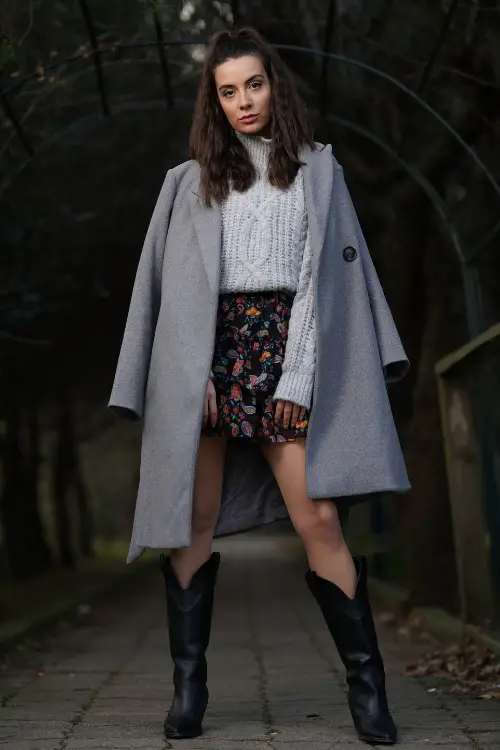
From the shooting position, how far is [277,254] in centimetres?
405

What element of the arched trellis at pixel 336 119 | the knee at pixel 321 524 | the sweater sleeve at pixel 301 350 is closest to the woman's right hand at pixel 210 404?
the sweater sleeve at pixel 301 350

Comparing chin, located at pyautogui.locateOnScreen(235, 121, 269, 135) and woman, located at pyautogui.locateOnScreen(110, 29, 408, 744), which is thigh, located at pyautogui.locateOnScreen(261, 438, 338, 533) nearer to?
woman, located at pyautogui.locateOnScreen(110, 29, 408, 744)

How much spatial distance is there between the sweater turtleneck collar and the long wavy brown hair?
0.07 feet

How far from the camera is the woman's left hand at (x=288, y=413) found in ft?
13.1

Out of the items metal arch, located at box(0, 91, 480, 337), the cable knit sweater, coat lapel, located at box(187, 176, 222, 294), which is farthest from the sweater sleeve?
metal arch, located at box(0, 91, 480, 337)

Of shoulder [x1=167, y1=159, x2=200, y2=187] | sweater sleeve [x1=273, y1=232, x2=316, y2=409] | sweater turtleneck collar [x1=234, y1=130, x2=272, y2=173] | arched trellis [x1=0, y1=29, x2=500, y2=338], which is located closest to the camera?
sweater sleeve [x1=273, y1=232, x2=316, y2=409]

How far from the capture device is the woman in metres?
3.98

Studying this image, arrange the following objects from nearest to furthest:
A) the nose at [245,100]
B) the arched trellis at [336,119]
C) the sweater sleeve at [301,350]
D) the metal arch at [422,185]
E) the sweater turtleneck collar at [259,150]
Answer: the sweater sleeve at [301,350] < the nose at [245,100] < the sweater turtleneck collar at [259,150] < the arched trellis at [336,119] < the metal arch at [422,185]

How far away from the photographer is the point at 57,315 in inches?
571

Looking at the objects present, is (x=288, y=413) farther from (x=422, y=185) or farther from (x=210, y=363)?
(x=422, y=185)

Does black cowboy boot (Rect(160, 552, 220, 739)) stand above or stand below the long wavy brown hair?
below

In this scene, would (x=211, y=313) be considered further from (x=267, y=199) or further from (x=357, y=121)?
(x=357, y=121)

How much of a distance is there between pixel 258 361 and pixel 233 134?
2.41 feet

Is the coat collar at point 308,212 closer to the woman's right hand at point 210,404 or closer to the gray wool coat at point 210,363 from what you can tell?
the gray wool coat at point 210,363
